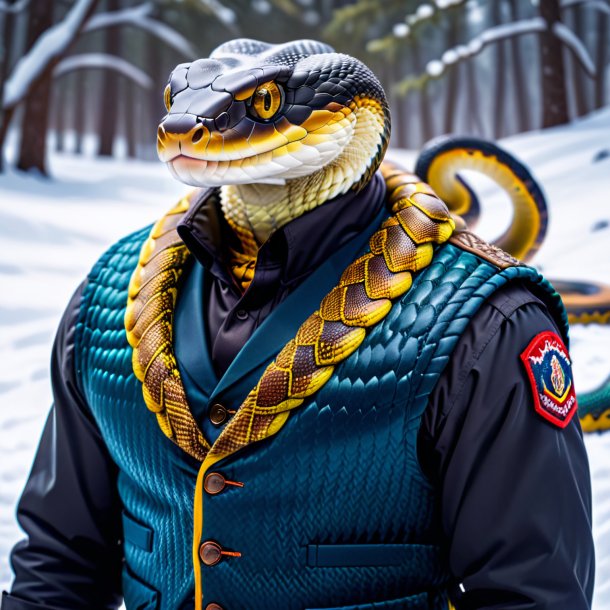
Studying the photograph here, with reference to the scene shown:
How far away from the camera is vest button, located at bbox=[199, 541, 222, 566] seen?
710 millimetres

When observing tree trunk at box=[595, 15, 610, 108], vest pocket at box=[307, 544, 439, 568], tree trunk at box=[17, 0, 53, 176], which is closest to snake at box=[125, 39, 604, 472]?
vest pocket at box=[307, 544, 439, 568]

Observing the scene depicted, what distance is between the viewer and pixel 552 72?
1990 mm

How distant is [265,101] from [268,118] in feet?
0.05

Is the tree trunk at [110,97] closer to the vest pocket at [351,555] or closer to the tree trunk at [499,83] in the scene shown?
the tree trunk at [499,83]

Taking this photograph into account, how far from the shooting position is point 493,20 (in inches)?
78.7

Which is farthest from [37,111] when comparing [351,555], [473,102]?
[351,555]

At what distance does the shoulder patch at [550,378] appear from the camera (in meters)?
0.66

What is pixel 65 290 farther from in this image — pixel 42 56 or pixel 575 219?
pixel 575 219

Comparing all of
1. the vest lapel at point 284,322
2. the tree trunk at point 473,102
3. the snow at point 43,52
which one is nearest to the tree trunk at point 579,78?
the tree trunk at point 473,102

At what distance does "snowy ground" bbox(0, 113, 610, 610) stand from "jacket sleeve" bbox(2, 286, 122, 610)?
0.54m

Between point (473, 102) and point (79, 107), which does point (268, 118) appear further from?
point (79, 107)

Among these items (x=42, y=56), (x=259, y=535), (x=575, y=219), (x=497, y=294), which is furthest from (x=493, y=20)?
(x=259, y=535)

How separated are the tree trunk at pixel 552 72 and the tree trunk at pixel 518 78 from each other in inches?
1.8

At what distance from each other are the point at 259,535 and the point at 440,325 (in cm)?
25
